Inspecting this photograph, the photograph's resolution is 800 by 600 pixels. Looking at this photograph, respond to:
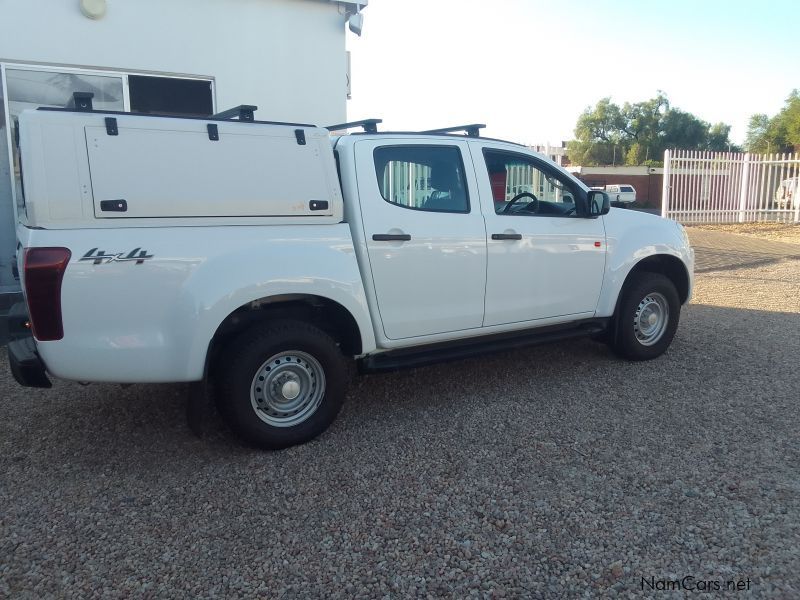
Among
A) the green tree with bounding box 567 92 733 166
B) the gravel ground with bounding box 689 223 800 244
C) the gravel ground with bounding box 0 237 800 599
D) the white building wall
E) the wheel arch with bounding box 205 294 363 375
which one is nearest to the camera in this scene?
the gravel ground with bounding box 0 237 800 599

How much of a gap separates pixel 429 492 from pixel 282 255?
62.6 inches

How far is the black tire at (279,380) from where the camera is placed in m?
3.84

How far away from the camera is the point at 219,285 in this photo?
370cm

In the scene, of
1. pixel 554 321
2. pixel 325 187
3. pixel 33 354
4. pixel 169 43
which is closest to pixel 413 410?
pixel 554 321

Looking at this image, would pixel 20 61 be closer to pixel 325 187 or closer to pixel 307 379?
pixel 325 187

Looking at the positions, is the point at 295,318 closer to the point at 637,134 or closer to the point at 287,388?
the point at 287,388

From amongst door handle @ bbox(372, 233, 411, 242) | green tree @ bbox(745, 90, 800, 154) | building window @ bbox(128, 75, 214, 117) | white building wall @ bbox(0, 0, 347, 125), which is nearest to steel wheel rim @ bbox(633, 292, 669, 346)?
door handle @ bbox(372, 233, 411, 242)

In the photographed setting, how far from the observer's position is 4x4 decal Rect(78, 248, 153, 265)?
343 cm

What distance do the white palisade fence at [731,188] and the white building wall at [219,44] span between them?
38.5 feet

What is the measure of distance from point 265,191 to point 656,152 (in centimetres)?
6406

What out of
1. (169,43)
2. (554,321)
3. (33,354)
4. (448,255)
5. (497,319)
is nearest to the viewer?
(33,354)

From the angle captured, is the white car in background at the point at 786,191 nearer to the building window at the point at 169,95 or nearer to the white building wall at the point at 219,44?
the white building wall at the point at 219,44

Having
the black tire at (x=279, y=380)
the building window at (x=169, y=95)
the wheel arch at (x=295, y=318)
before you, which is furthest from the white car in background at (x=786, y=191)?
the black tire at (x=279, y=380)

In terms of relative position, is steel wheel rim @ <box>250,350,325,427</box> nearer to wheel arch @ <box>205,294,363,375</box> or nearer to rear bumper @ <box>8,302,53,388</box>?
wheel arch @ <box>205,294,363,375</box>
